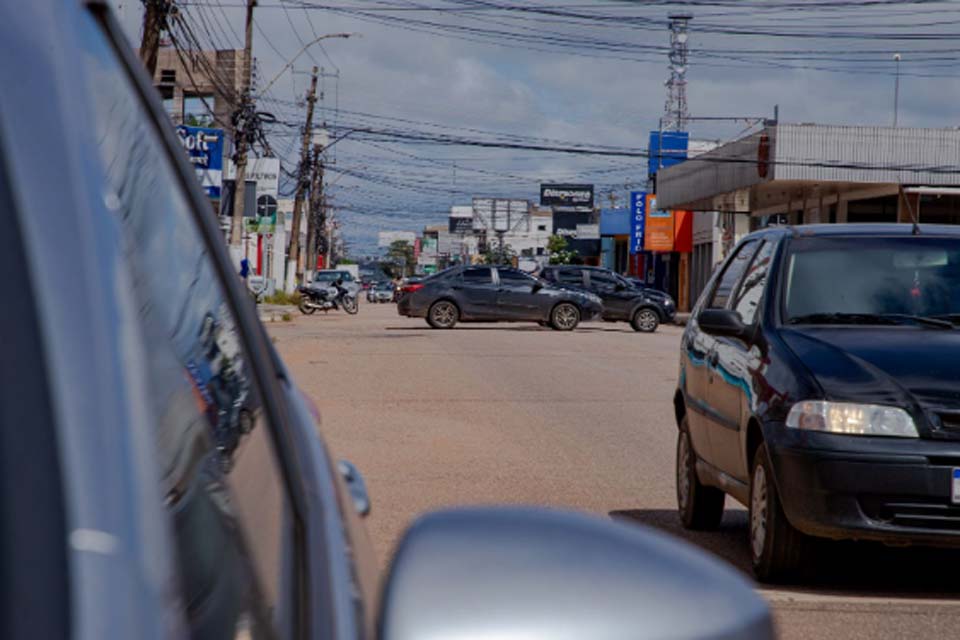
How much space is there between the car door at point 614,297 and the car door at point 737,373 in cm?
3067

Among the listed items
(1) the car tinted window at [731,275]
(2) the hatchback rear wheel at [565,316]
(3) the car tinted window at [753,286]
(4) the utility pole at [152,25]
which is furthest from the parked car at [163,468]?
(2) the hatchback rear wheel at [565,316]

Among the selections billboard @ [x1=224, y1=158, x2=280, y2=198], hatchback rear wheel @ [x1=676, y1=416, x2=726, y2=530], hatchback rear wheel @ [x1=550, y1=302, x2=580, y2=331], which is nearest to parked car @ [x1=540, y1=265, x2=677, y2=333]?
hatchback rear wheel @ [x1=550, y1=302, x2=580, y2=331]

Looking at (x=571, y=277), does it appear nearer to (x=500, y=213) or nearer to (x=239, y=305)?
(x=239, y=305)

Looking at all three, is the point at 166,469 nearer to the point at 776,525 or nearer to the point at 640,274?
the point at 776,525

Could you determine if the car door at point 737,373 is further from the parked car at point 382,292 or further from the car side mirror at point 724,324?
the parked car at point 382,292

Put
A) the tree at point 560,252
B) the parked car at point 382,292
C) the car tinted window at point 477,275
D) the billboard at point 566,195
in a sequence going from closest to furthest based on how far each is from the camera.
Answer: the car tinted window at point 477,275
the parked car at point 382,292
the tree at point 560,252
the billboard at point 566,195

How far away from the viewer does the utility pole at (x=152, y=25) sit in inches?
900

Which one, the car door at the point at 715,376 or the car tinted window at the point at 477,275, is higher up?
the car door at the point at 715,376

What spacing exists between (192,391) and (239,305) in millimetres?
373

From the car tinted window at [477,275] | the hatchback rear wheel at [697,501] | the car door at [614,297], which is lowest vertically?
the car door at [614,297]

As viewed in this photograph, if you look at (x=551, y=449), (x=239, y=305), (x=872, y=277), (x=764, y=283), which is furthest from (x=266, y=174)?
(x=239, y=305)

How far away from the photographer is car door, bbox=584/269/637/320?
3881cm

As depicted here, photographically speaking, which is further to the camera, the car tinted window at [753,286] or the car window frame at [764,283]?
the car tinted window at [753,286]

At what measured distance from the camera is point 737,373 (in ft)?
24.0
